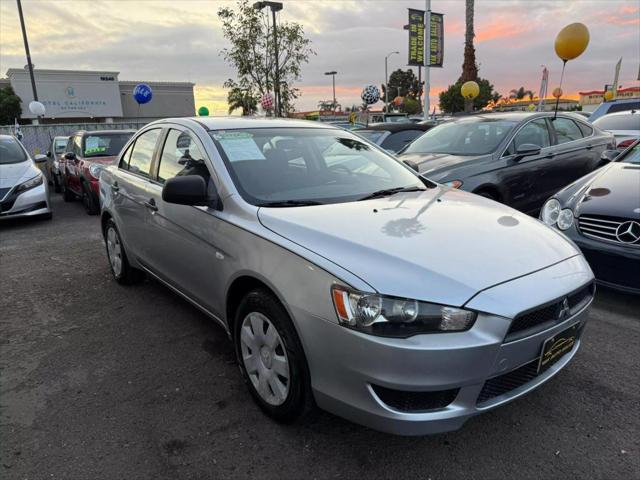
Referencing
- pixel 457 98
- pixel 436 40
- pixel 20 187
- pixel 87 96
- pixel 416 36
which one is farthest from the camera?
pixel 457 98

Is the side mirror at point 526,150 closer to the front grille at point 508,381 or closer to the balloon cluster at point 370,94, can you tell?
the front grille at point 508,381

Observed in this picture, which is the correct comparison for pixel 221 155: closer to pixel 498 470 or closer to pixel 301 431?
pixel 301 431

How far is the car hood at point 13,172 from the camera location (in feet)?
25.6

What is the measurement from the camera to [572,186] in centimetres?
445

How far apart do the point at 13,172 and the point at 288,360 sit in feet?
26.0

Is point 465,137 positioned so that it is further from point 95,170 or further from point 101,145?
point 101,145

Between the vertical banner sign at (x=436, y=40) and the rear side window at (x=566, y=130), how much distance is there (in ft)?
39.8

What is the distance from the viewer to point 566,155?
633 centimetres

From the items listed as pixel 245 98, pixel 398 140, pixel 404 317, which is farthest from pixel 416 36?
pixel 404 317

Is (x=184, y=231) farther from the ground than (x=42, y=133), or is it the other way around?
(x=42, y=133)

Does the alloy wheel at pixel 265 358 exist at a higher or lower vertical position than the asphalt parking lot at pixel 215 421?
higher

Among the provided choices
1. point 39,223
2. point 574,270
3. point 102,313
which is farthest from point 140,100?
point 574,270

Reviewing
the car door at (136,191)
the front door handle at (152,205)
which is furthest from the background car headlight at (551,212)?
the car door at (136,191)

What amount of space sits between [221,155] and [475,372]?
1.98 meters
